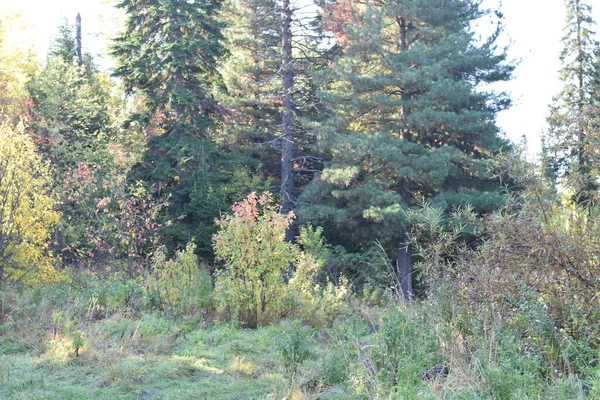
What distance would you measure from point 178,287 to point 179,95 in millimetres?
10376

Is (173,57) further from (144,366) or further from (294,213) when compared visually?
(144,366)

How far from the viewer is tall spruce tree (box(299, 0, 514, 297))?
18062 millimetres

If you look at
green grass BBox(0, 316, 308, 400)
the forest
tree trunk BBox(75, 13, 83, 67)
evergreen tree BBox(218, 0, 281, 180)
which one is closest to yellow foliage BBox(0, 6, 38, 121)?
the forest

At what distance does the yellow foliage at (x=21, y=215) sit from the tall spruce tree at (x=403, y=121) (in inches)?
355

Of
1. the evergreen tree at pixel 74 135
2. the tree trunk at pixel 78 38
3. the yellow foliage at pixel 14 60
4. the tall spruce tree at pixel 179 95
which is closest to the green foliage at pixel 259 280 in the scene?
the evergreen tree at pixel 74 135

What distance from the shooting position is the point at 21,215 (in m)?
11.0

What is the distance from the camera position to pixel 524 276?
5.24 metres

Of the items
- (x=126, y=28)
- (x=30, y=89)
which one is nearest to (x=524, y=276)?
(x=126, y=28)

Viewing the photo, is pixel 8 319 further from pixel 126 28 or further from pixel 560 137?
pixel 126 28

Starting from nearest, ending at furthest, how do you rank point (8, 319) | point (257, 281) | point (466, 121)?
1. point (8, 319)
2. point (257, 281)
3. point (466, 121)

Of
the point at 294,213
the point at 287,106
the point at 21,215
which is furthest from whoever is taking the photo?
the point at 287,106

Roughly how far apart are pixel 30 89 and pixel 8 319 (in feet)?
60.5

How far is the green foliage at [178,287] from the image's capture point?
33.1 ft

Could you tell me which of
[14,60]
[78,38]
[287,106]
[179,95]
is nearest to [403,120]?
[287,106]
